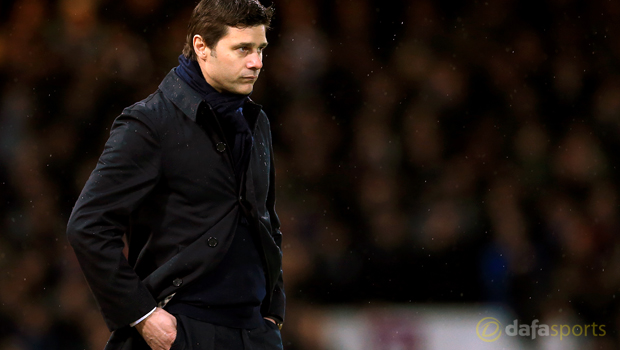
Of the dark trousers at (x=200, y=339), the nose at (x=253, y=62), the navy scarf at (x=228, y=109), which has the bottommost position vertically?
the dark trousers at (x=200, y=339)

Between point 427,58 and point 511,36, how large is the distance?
53 cm

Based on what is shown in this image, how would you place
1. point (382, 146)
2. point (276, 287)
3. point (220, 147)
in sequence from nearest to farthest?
point (220, 147) < point (276, 287) < point (382, 146)

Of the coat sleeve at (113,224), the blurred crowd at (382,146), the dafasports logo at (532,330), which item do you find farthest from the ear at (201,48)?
the dafasports logo at (532,330)

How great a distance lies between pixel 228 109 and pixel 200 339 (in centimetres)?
49

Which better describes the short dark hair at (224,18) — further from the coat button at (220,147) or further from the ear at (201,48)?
the coat button at (220,147)

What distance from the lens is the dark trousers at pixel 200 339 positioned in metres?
1.49

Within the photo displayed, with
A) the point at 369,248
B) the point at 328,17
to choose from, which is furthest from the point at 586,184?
the point at 328,17

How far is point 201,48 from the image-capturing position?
1.61 m

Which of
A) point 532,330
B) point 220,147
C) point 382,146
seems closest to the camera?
point 220,147

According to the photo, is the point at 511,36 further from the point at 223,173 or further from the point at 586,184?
the point at 223,173

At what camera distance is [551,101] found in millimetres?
4160

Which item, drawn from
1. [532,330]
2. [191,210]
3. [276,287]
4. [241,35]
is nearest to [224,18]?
[241,35]

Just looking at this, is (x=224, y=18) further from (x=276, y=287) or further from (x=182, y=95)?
(x=276, y=287)

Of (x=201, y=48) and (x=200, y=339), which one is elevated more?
(x=201, y=48)
